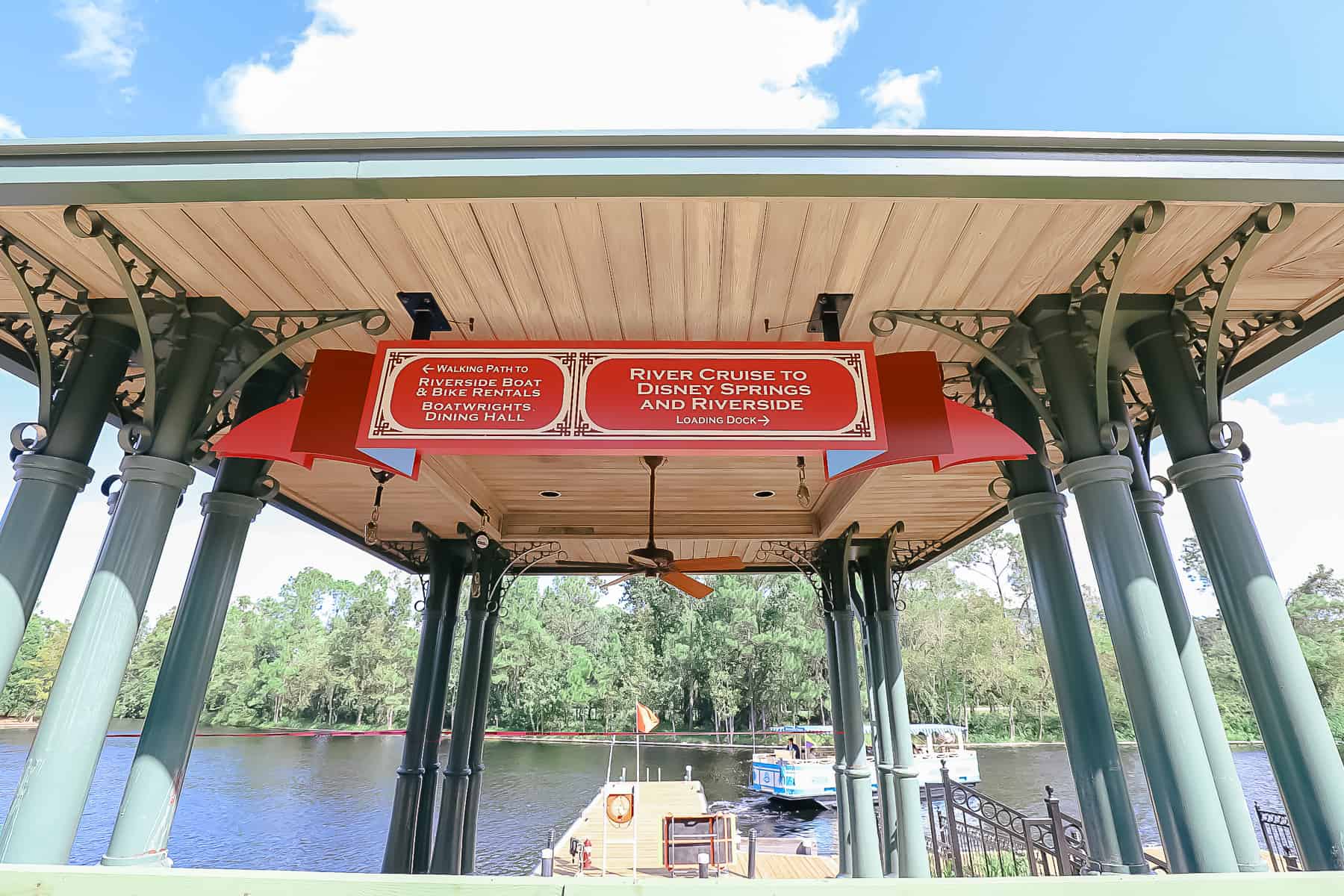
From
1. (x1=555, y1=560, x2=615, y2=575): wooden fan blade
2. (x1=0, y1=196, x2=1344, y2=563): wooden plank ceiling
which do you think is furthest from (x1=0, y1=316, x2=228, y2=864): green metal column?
(x1=555, y1=560, x2=615, y2=575): wooden fan blade

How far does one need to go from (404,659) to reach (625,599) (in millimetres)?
17015

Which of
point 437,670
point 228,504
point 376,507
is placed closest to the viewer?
point 228,504

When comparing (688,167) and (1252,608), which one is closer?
(688,167)

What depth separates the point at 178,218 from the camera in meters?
2.42

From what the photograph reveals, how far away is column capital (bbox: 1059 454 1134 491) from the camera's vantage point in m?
2.63

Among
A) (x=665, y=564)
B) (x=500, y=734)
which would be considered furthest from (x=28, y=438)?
(x=500, y=734)

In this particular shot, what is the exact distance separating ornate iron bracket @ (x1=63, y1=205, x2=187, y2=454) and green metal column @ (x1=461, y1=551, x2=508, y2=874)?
14.5ft

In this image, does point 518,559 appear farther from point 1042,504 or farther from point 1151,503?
point 1151,503

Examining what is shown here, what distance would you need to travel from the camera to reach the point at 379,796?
24203 mm

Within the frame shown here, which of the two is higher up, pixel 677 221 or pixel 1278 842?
pixel 677 221

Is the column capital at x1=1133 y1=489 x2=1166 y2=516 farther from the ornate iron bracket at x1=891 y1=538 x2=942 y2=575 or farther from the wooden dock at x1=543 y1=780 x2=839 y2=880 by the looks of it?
the wooden dock at x1=543 y1=780 x2=839 y2=880

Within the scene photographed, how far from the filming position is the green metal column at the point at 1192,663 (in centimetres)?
239

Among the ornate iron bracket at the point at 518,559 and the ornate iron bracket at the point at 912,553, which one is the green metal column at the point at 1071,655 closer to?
the ornate iron bracket at the point at 912,553

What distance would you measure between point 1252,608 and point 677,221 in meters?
2.67
